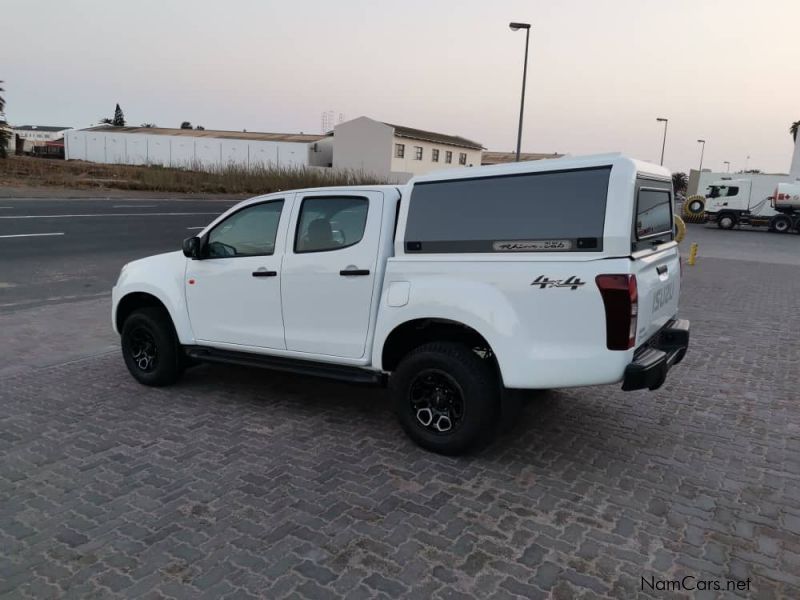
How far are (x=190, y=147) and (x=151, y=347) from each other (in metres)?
73.6

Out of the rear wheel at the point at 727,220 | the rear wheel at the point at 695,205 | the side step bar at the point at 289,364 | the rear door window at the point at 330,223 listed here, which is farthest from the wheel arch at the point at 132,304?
the rear wheel at the point at 695,205

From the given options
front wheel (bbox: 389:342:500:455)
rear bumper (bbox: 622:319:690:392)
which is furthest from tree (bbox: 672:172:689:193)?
front wheel (bbox: 389:342:500:455)

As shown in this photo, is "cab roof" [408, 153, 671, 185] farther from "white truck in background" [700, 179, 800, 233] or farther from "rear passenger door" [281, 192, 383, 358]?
"white truck in background" [700, 179, 800, 233]

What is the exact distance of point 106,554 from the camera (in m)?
3.12

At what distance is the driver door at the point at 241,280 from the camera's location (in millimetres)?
4973

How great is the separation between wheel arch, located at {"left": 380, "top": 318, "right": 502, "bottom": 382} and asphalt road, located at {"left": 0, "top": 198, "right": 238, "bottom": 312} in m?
6.64

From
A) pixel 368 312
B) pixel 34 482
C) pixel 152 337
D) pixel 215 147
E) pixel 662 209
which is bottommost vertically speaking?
pixel 34 482

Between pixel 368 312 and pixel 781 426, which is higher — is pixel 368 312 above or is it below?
above

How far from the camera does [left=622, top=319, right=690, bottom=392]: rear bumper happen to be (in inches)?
145

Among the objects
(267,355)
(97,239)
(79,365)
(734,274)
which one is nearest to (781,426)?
(267,355)

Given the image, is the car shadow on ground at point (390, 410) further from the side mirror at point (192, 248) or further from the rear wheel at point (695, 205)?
the rear wheel at point (695, 205)

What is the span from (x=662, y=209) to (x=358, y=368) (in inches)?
102

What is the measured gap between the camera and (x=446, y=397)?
4.29 metres

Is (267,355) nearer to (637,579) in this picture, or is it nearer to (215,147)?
(637,579)
